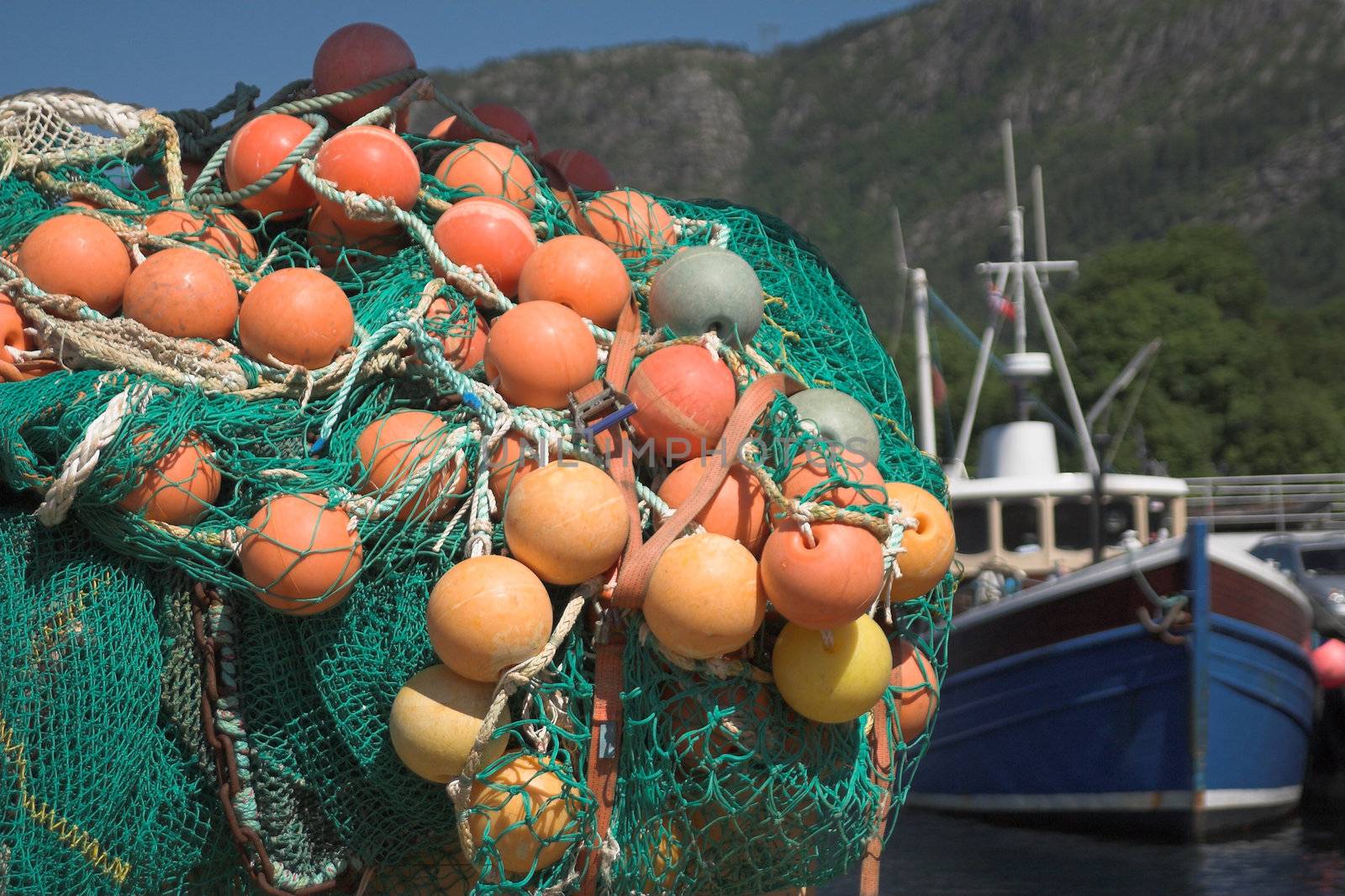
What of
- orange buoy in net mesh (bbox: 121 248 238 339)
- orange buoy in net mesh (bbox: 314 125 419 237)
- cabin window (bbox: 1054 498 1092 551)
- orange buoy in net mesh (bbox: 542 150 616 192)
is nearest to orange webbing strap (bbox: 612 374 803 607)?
orange buoy in net mesh (bbox: 314 125 419 237)

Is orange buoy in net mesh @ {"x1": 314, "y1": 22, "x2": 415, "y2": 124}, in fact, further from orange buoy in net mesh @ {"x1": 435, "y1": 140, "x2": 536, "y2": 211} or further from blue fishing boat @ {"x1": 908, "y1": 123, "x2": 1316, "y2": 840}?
blue fishing boat @ {"x1": 908, "y1": 123, "x2": 1316, "y2": 840}

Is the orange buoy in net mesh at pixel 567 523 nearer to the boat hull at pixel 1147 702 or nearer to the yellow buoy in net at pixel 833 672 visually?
the yellow buoy in net at pixel 833 672

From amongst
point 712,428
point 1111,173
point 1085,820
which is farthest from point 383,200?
point 1111,173

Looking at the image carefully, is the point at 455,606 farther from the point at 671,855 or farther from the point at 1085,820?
the point at 1085,820

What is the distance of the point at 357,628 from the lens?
339 centimetres

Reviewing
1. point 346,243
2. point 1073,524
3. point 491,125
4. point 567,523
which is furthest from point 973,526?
point 567,523

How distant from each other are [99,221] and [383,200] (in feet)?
2.41

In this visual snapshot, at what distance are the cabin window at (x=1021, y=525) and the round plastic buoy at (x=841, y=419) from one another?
10.5m

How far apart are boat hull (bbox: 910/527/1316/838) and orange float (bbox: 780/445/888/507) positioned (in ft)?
29.9

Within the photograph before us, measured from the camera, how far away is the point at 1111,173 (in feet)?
244

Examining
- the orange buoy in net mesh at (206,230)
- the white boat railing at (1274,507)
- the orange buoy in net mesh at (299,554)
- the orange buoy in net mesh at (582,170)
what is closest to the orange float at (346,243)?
the orange buoy in net mesh at (206,230)

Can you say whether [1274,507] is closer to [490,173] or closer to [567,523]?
[490,173]

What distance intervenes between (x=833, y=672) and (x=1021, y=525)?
1116 centimetres

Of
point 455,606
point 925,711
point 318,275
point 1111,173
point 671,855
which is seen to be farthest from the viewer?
A: point 1111,173
